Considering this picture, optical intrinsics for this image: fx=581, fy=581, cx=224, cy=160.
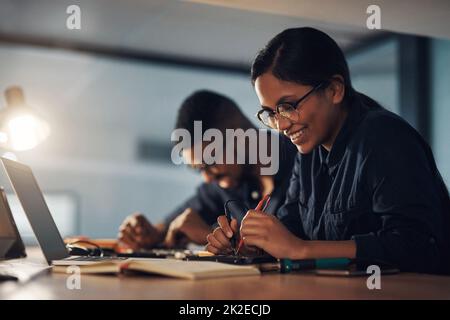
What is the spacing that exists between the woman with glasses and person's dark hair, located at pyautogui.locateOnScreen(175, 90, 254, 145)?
62cm

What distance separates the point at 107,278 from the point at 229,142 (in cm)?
148

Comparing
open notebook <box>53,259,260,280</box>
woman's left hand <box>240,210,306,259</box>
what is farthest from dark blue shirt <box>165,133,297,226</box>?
open notebook <box>53,259,260,280</box>

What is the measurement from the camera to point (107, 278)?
945 millimetres

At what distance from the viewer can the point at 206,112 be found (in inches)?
91.5

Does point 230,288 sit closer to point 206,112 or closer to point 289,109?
point 289,109

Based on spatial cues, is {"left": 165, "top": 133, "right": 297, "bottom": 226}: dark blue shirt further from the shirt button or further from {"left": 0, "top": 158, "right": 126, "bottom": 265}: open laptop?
{"left": 0, "top": 158, "right": 126, "bottom": 265}: open laptop

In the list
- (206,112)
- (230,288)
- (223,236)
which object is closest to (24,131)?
(206,112)

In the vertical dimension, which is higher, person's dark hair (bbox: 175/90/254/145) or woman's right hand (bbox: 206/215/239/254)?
Answer: person's dark hair (bbox: 175/90/254/145)

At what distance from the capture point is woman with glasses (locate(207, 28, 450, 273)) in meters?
1.20

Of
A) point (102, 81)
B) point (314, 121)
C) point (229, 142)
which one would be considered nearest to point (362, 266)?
point (314, 121)

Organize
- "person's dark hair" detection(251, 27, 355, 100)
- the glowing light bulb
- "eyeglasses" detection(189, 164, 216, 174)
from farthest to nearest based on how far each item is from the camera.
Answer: "eyeglasses" detection(189, 164, 216, 174) < the glowing light bulb < "person's dark hair" detection(251, 27, 355, 100)

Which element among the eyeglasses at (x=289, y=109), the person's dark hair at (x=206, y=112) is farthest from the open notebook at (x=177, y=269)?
the person's dark hair at (x=206, y=112)

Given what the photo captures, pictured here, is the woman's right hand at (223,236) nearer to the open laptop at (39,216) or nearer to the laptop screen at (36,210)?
the open laptop at (39,216)
